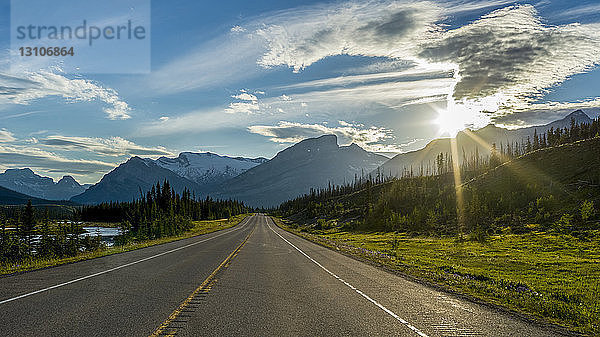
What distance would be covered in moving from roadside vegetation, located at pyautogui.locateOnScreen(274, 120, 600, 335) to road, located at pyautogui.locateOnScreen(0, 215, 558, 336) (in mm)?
3162

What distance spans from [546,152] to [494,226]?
198 feet

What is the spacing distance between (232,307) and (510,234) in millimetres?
59086

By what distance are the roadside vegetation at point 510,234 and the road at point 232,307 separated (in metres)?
3.16

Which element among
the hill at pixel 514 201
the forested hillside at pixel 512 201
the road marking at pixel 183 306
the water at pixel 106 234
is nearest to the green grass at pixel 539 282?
the road marking at pixel 183 306

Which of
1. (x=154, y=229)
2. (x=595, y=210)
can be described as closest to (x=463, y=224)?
(x=595, y=210)

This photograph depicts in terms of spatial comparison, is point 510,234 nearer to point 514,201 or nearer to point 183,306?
point 514,201

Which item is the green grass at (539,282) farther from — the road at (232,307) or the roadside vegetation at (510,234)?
the road at (232,307)

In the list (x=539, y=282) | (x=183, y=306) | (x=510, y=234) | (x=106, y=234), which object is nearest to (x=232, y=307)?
(x=183, y=306)

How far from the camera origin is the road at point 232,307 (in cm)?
905

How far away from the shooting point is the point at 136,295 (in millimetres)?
12797

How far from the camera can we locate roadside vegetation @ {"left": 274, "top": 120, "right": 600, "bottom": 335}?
659 inches

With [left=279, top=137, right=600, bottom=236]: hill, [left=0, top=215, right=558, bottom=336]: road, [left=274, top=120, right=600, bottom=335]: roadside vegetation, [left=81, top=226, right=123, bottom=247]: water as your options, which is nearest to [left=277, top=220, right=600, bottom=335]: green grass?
[left=274, top=120, right=600, bottom=335]: roadside vegetation

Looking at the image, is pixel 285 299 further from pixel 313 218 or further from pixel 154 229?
pixel 313 218

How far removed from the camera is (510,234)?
59.1 meters
